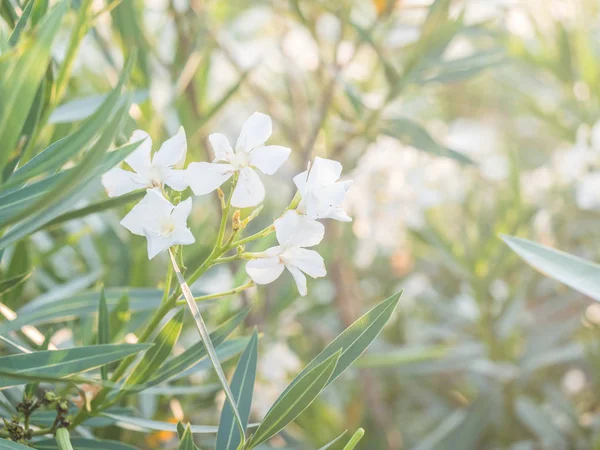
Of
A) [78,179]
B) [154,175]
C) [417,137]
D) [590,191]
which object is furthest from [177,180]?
[590,191]

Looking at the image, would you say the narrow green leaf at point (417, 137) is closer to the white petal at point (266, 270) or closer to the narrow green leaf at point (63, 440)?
the white petal at point (266, 270)

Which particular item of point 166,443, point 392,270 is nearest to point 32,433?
point 166,443

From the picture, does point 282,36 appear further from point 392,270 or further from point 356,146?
point 392,270

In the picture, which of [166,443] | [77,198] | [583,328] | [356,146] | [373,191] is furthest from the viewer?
[356,146]

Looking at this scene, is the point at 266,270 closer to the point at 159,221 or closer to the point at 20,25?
the point at 159,221

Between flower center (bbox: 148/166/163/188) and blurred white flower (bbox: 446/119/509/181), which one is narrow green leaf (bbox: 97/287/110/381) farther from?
blurred white flower (bbox: 446/119/509/181)

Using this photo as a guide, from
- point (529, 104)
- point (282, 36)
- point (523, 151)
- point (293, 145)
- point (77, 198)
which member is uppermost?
point (77, 198)

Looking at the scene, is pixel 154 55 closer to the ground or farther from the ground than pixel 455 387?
farther from the ground

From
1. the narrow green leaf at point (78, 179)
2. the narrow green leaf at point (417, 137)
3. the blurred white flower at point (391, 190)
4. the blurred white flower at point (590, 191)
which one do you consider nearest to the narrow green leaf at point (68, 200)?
the narrow green leaf at point (78, 179)
